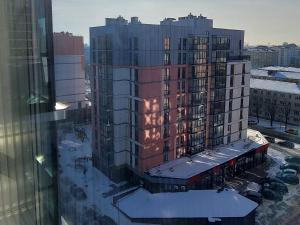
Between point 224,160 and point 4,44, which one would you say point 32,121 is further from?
point 224,160

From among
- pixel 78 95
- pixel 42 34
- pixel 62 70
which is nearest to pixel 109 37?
pixel 78 95

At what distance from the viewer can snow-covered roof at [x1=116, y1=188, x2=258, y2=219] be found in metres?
3.40

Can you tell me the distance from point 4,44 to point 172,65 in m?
4.03

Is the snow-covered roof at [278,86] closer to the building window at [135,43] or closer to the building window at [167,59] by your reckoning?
the building window at [167,59]

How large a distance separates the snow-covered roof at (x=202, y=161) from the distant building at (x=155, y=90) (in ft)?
0.36

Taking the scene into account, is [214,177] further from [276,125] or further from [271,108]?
[271,108]

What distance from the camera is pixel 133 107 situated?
4664mm

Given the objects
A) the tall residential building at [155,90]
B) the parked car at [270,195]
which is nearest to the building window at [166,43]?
the tall residential building at [155,90]

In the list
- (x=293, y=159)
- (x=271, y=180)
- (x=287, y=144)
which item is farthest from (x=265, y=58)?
(x=271, y=180)

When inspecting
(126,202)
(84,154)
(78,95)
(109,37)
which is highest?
(109,37)

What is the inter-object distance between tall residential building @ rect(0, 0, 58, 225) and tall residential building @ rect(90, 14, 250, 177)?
10.5 feet

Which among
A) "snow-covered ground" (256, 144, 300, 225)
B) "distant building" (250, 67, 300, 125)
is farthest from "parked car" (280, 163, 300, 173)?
"distant building" (250, 67, 300, 125)

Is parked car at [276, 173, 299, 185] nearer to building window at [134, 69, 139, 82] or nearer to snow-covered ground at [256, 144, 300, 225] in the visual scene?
snow-covered ground at [256, 144, 300, 225]

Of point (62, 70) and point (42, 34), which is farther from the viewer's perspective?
point (62, 70)
